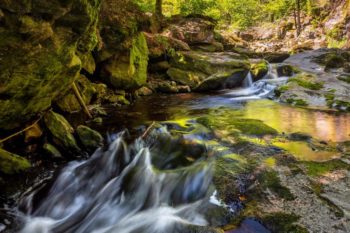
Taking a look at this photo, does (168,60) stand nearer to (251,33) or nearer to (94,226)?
(94,226)

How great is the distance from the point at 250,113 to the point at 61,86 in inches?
217

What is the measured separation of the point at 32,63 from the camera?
5520 millimetres

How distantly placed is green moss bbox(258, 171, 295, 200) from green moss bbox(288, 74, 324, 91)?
881 cm

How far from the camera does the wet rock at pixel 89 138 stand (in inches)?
277

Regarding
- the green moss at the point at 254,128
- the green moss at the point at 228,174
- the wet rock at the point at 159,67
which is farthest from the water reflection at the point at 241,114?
the wet rock at the point at 159,67

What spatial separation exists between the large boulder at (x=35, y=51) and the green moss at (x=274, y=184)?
4.17 meters

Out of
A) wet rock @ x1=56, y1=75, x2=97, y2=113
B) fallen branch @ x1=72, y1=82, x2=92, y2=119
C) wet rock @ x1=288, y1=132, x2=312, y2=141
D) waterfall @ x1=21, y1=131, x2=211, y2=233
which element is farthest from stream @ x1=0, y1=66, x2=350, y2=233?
wet rock @ x1=56, y1=75, x2=97, y2=113

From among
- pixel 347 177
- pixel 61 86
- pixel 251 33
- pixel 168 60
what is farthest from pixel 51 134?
pixel 251 33

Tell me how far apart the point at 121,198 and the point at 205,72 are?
11464mm

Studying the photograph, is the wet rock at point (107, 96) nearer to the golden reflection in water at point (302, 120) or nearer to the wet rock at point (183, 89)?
the wet rock at point (183, 89)

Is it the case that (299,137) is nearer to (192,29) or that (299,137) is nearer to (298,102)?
(298,102)

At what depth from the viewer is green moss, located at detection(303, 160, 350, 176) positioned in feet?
16.4

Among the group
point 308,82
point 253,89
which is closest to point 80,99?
point 253,89

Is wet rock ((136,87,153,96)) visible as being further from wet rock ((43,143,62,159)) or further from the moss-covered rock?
wet rock ((43,143,62,159))
